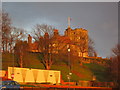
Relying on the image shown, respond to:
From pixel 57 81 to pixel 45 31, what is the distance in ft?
50.0

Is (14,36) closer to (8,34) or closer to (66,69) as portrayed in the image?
(8,34)

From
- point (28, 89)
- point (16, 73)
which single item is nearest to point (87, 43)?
point (16, 73)

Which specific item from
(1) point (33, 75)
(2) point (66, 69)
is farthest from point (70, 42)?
(1) point (33, 75)

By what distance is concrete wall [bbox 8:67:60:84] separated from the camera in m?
48.7

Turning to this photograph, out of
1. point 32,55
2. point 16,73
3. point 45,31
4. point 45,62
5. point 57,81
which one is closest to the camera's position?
point 16,73

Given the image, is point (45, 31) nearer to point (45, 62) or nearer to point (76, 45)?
point (45, 62)

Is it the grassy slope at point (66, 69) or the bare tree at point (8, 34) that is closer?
the bare tree at point (8, 34)

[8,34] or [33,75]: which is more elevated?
[8,34]

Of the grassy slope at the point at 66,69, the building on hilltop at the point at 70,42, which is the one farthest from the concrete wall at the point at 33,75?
the building on hilltop at the point at 70,42

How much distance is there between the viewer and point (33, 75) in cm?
5153

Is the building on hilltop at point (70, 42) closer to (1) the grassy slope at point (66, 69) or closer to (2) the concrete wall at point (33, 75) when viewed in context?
(1) the grassy slope at point (66, 69)

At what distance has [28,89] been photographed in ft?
95.3

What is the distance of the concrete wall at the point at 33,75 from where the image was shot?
4872 centimetres

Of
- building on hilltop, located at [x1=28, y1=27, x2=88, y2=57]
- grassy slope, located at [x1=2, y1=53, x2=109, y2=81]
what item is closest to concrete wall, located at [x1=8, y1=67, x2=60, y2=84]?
grassy slope, located at [x1=2, y1=53, x2=109, y2=81]
